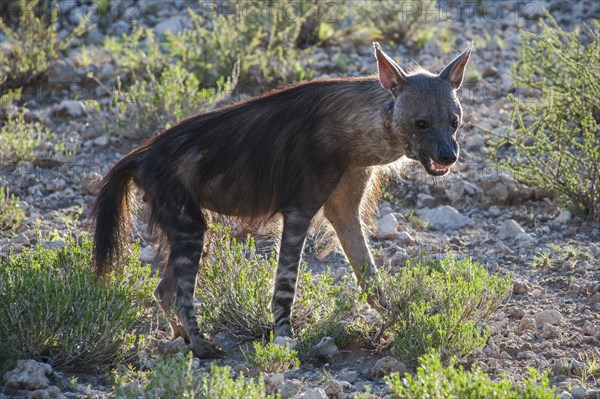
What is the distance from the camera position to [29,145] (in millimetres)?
8492

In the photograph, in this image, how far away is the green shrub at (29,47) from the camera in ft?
33.0

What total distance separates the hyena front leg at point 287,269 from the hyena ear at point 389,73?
896mm

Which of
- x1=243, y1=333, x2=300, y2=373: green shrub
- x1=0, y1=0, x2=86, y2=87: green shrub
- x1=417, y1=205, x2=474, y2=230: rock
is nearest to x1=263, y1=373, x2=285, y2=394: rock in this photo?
x1=243, y1=333, x2=300, y2=373: green shrub

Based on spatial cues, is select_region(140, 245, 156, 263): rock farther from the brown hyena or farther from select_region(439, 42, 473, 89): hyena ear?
select_region(439, 42, 473, 89): hyena ear

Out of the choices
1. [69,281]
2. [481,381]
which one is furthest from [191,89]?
[481,381]

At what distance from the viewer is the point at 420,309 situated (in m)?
5.38

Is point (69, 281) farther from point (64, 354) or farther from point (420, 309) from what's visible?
point (420, 309)

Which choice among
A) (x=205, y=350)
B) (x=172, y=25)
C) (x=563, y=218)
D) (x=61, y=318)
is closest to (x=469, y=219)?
(x=563, y=218)

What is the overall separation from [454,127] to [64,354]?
2543mm

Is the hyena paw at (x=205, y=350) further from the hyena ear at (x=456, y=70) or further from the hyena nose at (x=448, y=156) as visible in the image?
the hyena ear at (x=456, y=70)

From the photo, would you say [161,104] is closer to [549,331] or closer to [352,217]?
[352,217]

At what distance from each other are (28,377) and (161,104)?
470 cm

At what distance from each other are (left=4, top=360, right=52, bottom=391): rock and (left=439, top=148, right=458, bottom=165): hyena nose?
2.43 metres

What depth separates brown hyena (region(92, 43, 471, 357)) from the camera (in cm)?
561
